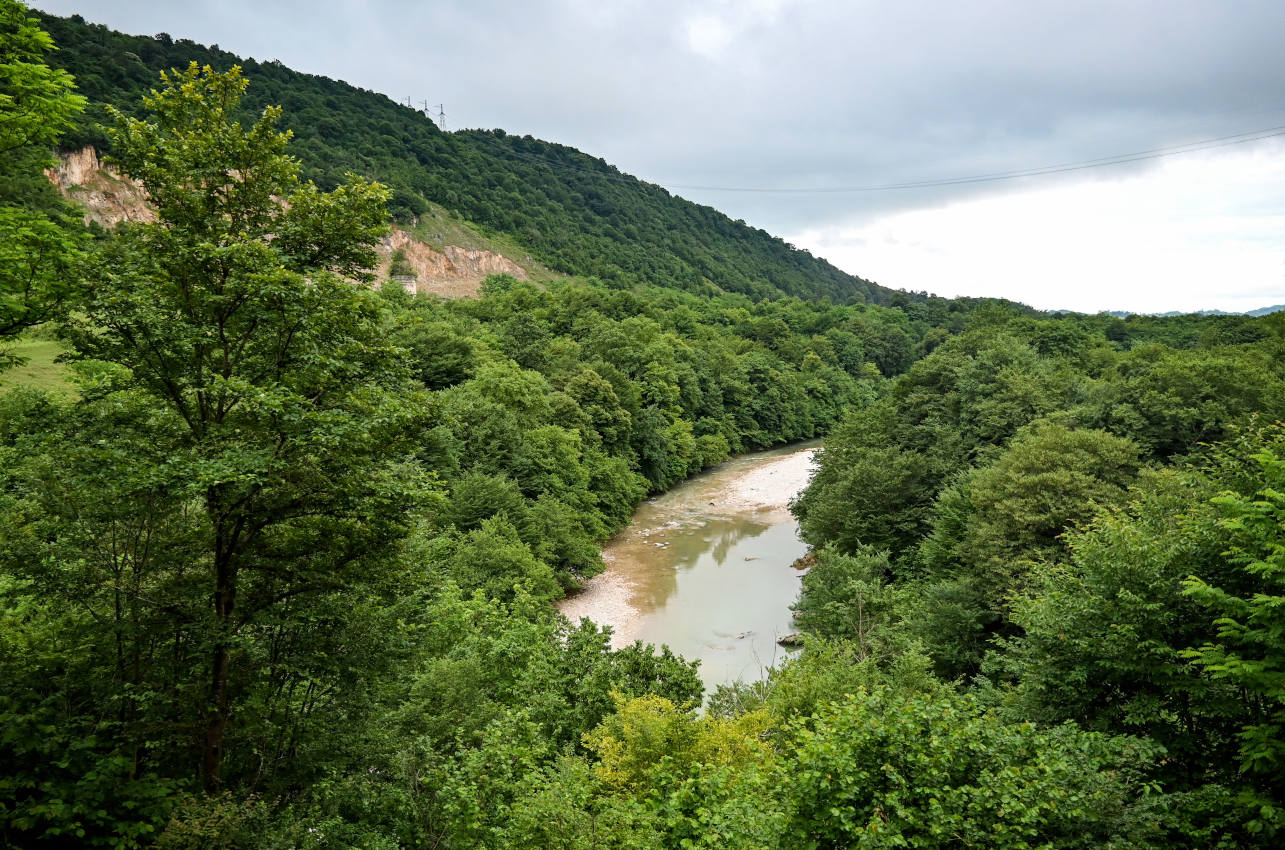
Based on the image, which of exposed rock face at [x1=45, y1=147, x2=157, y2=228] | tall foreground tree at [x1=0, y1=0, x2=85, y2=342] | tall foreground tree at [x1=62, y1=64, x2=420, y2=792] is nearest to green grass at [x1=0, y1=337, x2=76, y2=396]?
tall foreground tree at [x1=0, y1=0, x2=85, y2=342]

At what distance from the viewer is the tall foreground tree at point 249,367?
24.6 ft

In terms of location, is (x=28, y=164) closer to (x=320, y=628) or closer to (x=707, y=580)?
(x=320, y=628)

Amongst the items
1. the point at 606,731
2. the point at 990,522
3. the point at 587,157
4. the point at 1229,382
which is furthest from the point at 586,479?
the point at 587,157

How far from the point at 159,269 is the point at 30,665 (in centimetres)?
478

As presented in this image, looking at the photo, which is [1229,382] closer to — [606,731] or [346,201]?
[606,731]

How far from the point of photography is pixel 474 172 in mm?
130750

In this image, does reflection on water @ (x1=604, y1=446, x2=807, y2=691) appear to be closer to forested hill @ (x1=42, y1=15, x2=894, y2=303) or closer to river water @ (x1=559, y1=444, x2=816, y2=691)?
river water @ (x1=559, y1=444, x2=816, y2=691)

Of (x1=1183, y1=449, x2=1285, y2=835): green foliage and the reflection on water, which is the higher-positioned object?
(x1=1183, y1=449, x2=1285, y2=835): green foliage

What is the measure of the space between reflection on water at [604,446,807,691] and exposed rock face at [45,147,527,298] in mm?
30569

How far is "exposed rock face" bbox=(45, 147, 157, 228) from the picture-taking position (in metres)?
52.2

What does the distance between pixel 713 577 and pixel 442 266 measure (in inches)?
2707

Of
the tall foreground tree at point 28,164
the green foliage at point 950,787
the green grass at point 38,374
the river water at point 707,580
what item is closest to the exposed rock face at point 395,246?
the green grass at point 38,374

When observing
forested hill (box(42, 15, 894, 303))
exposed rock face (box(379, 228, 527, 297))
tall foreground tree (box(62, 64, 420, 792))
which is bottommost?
tall foreground tree (box(62, 64, 420, 792))

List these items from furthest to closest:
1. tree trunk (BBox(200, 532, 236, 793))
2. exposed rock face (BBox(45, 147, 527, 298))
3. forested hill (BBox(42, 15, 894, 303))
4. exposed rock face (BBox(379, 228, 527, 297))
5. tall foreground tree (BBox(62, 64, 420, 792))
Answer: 1. forested hill (BBox(42, 15, 894, 303))
2. exposed rock face (BBox(379, 228, 527, 297))
3. exposed rock face (BBox(45, 147, 527, 298))
4. tree trunk (BBox(200, 532, 236, 793))
5. tall foreground tree (BBox(62, 64, 420, 792))
